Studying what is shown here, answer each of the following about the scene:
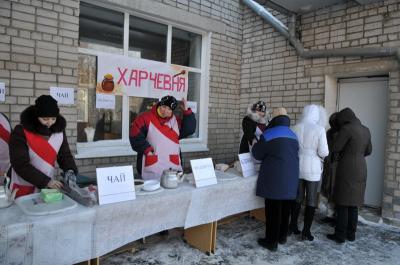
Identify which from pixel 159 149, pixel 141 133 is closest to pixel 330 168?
pixel 159 149

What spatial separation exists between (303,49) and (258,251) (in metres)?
3.31

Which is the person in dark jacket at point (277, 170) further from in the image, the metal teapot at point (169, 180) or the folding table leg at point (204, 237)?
the metal teapot at point (169, 180)

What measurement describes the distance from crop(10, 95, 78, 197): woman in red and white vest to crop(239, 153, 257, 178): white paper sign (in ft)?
6.16

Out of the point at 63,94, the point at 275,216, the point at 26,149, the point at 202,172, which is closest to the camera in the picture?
the point at 26,149

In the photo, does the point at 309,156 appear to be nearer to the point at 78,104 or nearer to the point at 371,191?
the point at 371,191

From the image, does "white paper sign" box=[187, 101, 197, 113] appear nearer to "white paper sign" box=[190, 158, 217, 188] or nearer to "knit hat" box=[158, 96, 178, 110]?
"knit hat" box=[158, 96, 178, 110]

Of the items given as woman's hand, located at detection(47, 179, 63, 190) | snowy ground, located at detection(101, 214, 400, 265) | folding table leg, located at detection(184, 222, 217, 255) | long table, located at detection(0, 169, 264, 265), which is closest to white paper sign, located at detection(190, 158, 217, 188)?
long table, located at detection(0, 169, 264, 265)

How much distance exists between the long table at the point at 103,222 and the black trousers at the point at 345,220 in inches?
50.9

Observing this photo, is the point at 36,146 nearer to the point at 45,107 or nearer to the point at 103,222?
the point at 45,107

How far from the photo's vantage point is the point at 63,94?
13.3 feet

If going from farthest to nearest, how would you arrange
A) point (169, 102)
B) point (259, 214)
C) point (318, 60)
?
point (318, 60) → point (259, 214) → point (169, 102)

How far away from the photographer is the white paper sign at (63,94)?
397 cm

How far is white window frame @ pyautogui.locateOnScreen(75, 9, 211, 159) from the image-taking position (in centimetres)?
448

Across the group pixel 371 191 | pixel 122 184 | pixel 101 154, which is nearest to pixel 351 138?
pixel 371 191
